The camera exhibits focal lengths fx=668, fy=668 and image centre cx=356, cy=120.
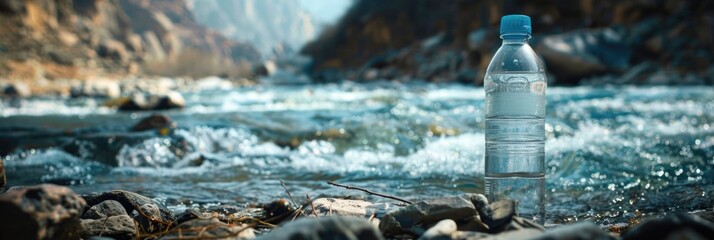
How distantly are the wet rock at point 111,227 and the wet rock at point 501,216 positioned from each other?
47.5 inches

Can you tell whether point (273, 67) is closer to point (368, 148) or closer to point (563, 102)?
point (563, 102)

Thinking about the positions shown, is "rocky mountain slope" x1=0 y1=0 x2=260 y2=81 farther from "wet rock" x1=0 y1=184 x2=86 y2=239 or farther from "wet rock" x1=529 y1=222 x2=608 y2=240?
"wet rock" x1=529 y1=222 x2=608 y2=240

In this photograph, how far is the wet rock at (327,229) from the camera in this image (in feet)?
4.83

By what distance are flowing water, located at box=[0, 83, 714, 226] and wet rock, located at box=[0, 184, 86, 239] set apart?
161cm

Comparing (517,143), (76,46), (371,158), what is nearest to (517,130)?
(517,143)

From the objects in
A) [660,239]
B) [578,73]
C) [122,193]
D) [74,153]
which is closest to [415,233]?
[660,239]

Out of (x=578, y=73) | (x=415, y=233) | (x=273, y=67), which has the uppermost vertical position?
(x=273, y=67)

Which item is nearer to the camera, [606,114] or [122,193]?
[122,193]

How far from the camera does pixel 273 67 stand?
43.4m

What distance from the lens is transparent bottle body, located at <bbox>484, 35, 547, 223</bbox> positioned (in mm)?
2879

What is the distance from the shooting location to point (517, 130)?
2.92 m

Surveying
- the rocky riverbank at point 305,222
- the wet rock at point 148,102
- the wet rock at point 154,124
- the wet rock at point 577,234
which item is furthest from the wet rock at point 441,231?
the wet rock at point 148,102

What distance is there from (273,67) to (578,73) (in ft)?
89.9

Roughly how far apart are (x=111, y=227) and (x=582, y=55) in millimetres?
17958
